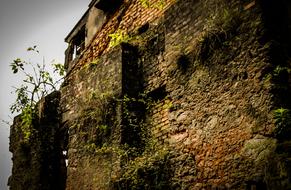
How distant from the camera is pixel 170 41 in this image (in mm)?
5055

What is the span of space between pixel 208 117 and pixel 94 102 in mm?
2603

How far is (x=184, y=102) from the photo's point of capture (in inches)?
179

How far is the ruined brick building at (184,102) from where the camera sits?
356 cm

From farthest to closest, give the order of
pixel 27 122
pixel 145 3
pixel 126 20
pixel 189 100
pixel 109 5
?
pixel 109 5 < pixel 27 122 < pixel 126 20 < pixel 145 3 < pixel 189 100

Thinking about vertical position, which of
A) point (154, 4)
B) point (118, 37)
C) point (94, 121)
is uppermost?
point (154, 4)

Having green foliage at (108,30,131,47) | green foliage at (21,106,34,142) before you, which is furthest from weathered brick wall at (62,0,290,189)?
green foliage at (21,106,34,142)

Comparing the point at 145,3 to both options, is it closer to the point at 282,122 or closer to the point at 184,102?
the point at 184,102

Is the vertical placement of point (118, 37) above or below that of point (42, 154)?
above

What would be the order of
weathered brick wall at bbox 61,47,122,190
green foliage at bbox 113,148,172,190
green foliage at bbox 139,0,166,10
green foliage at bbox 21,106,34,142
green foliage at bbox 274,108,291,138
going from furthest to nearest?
green foliage at bbox 21,106,34,142, green foliage at bbox 139,0,166,10, weathered brick wall at bbox 61,47,122,190, green foliage at bbox 113,148,172,190, green foliage at bbox 274,108,291,138

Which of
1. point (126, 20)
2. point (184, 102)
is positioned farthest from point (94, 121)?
point (126, 20)

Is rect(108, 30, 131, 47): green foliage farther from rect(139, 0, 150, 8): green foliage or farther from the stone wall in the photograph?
the stone wall

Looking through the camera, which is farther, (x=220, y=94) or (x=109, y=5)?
(x=109, y=5)

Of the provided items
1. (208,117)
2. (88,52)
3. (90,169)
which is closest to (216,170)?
(208,117)

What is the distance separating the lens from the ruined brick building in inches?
140
